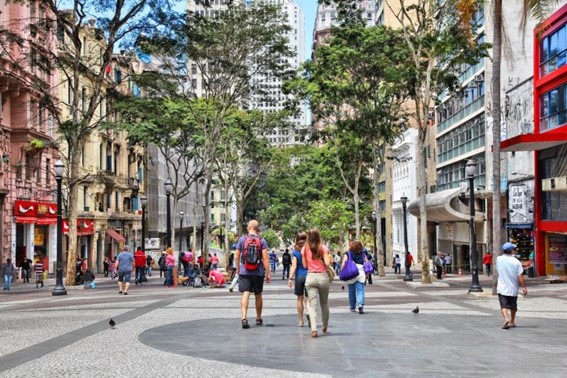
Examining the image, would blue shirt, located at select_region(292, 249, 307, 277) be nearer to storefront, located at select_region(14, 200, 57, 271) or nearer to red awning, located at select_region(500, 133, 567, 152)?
red awning, located at select_region(500, 133, 567, 152)

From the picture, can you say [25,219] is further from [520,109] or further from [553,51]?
[553,51]

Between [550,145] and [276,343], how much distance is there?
25298 millimetres

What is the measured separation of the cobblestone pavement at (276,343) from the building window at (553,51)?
670 inches

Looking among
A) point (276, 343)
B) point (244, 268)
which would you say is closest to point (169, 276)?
point (244, 268)

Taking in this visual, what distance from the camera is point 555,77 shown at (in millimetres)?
33750

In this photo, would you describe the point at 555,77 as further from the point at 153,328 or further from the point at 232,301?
the point at 153,328

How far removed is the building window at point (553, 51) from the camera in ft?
109

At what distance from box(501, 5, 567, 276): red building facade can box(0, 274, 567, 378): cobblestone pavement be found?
14847 millimetres

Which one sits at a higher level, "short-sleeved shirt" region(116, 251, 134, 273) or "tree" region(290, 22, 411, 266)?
"tree" region(290, 22, 411, 266)

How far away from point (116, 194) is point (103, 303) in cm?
4292

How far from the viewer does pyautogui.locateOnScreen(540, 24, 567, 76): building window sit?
33188 mm

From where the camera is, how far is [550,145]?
111 ft

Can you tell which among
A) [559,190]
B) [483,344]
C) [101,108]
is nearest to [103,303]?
[483,344]

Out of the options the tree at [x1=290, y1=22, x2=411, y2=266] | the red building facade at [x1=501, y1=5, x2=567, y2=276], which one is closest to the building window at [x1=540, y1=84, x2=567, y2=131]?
the red building facade at [x1=501, y1=5, x2=567, y2=276]
